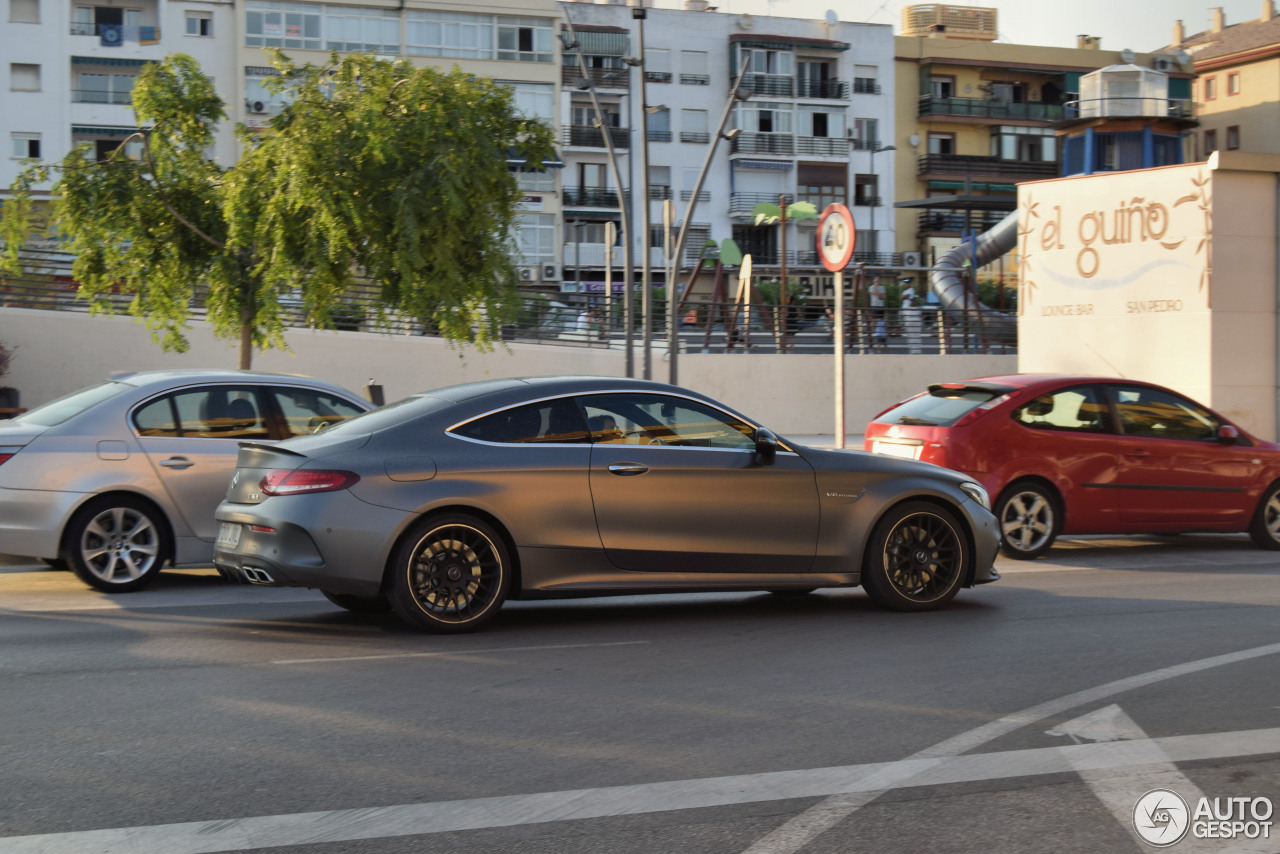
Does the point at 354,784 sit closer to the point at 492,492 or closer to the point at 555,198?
the point at 492,492

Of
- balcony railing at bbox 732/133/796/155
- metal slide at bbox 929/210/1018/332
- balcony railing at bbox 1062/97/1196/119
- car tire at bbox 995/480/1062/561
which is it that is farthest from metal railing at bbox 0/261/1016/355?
balcony railing at bbox 732/133/796/155

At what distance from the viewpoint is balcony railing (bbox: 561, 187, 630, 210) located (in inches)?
2445

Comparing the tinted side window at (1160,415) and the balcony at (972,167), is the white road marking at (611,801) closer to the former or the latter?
the tinted side window at (1160,415)

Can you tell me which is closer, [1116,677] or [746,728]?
[746,728]

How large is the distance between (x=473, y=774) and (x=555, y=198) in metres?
56.1

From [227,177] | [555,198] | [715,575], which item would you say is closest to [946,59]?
[555,198]

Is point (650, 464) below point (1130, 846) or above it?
above

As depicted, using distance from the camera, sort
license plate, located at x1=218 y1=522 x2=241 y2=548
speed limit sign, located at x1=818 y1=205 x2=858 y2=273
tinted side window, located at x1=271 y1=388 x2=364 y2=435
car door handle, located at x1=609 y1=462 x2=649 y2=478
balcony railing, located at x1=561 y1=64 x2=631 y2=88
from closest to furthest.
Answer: license plate, located at x1=218 y1=522 x2=241 y2=548 < car door handle, located at x1=609 y1=462 x2=649 y2=478 < tinted side window, located at x1=271 y1=388 x2=364 y2=435 < speed limit sign, located at x1=818 y1=205 x2=858 y2=273 < balcony railing, located at x1=561 y1=64 x2=631 y2=88

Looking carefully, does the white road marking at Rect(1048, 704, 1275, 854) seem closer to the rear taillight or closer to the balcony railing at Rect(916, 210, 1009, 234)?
the rear taillight

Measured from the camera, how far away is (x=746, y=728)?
5.58m

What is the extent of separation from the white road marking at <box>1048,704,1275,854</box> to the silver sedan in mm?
6128

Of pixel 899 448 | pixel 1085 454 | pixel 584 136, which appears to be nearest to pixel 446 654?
pixel 899 448

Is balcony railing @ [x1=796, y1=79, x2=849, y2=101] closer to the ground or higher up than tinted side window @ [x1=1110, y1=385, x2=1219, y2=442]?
higher up

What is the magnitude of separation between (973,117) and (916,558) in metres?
64.6
